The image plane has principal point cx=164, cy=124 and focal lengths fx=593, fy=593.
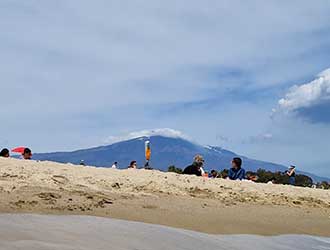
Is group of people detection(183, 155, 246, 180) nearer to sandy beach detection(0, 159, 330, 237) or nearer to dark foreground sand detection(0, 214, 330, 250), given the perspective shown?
sandy beach detection(0, 159, 330, 237)

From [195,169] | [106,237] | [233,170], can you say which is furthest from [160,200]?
Answer: [233,170]

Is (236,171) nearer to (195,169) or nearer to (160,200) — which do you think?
(195,169)

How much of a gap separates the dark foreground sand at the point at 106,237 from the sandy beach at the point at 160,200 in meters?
0.64

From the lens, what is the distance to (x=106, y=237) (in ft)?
20.6

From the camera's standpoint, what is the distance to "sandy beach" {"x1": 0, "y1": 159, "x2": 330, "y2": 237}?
8.85 m

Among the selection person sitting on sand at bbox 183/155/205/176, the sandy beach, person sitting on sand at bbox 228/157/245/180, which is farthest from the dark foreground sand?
person sitting on sand at bbox 183/155/205/176

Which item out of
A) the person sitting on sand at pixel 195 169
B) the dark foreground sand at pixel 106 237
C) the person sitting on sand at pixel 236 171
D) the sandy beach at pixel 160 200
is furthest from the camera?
the person sitting on sand at pixel 195 169

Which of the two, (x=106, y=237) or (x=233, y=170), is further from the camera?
(x=233, y=170)

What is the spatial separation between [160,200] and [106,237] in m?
4.27

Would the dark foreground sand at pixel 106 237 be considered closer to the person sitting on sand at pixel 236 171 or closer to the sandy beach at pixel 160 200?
the sandy beach at pixel 160 200

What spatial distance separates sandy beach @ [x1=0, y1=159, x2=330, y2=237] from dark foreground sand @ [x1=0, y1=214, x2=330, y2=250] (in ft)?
2.11

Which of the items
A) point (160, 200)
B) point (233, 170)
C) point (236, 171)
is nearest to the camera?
point (160, 200)

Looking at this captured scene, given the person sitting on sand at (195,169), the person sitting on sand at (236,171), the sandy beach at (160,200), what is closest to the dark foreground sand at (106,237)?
the sandy beach at (160,200)

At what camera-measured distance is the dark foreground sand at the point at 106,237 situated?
543cm
